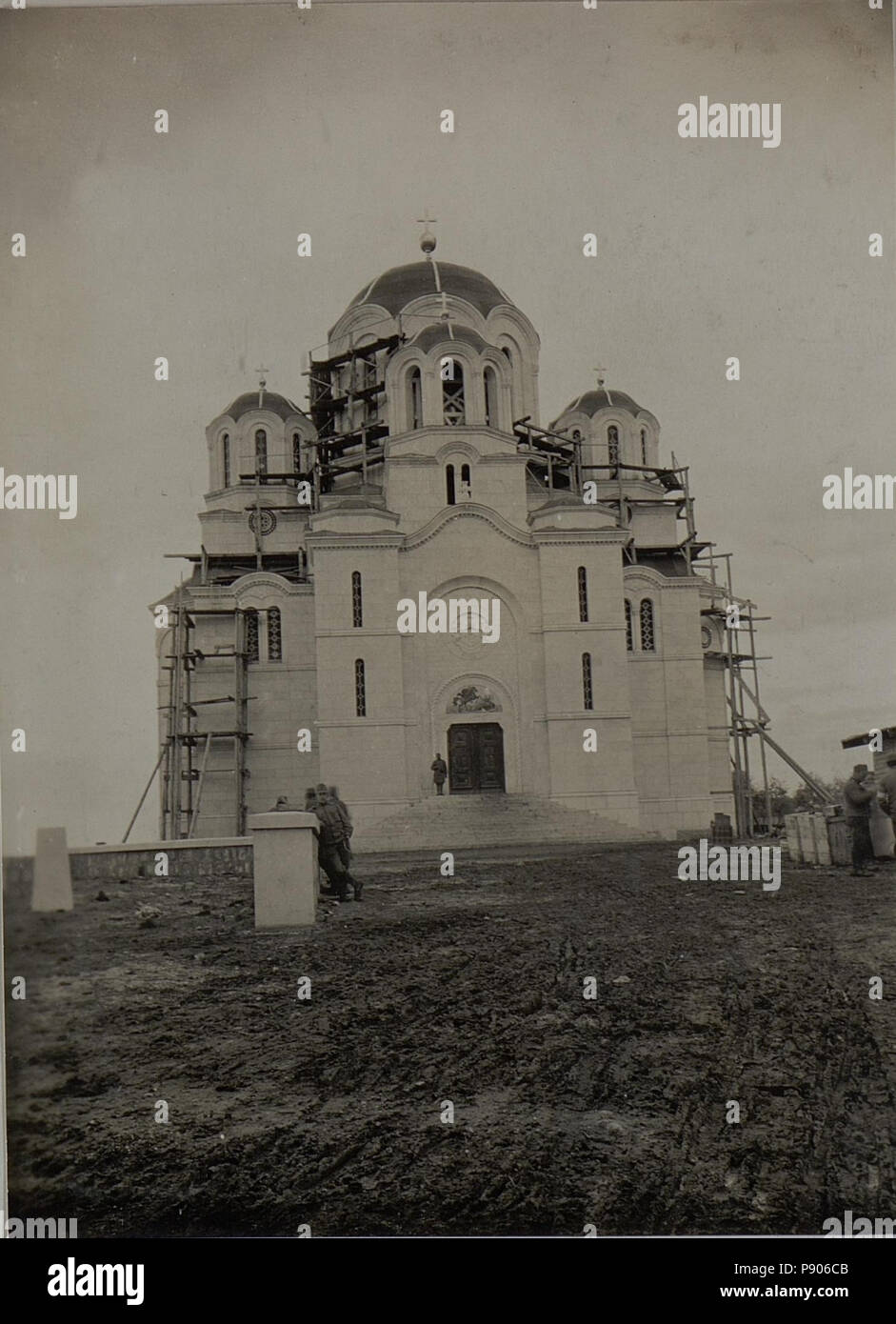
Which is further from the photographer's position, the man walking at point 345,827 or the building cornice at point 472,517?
the building cornice at point 472,517

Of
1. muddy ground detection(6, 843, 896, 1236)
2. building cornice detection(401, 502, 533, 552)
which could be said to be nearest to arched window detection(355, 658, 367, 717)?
building cornice detection(401, 502, 533, 552)

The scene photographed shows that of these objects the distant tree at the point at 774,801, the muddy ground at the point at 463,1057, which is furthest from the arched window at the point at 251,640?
the distant tree at the point at 774,801

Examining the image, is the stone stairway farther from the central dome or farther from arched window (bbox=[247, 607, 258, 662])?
the central dome

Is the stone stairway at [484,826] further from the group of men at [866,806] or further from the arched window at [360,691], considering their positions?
the group of men at [866,806]

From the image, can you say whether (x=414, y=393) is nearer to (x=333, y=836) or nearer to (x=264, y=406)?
(x=264, y=406)

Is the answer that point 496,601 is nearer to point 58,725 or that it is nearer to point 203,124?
point 58,725

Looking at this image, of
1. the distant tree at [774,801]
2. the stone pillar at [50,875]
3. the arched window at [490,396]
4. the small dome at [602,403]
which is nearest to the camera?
the stone pillar at [50,875]

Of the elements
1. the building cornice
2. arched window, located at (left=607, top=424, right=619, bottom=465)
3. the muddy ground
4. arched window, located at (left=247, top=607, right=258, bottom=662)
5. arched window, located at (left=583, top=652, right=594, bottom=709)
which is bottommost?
the muddy ground
